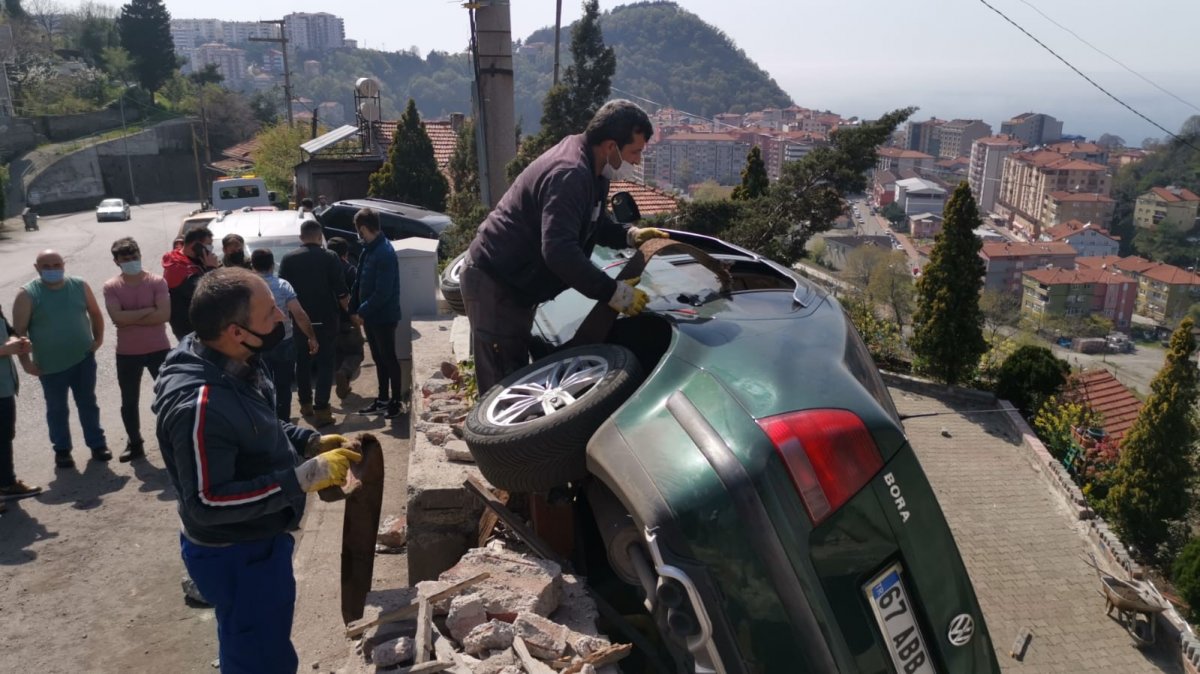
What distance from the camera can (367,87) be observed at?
26.4 m

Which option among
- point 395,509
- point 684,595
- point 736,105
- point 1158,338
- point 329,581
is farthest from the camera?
point 736,105

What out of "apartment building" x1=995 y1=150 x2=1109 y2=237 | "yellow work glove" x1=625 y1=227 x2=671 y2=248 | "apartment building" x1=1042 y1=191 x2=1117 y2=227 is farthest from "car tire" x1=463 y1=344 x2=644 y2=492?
"apartment building" x1=995 y1=150 x2=1109 y2=237

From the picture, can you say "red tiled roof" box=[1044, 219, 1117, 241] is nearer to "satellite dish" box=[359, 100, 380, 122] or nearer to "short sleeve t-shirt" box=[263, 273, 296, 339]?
"satellite dish" box=[359, 100, 380, 122]

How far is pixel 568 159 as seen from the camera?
143 inches

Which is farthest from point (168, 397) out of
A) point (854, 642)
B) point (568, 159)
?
point (854, 642)

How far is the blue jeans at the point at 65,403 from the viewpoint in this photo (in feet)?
19.1

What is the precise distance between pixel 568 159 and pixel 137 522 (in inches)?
140

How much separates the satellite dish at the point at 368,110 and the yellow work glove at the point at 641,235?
2510 cm

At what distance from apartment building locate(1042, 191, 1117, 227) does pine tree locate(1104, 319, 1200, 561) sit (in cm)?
9344

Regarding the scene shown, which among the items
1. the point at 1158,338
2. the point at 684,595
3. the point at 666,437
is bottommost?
the point at 1158,338

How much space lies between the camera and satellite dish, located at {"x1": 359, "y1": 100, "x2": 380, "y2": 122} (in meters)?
27.3

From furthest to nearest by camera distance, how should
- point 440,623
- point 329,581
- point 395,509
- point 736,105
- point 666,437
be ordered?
point 736,105 < point 395,509 < point 329,581 < point 440,623 < point 666,437

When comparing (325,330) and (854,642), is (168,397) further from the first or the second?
(325,330)

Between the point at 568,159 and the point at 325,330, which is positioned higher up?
the point at 568,159
